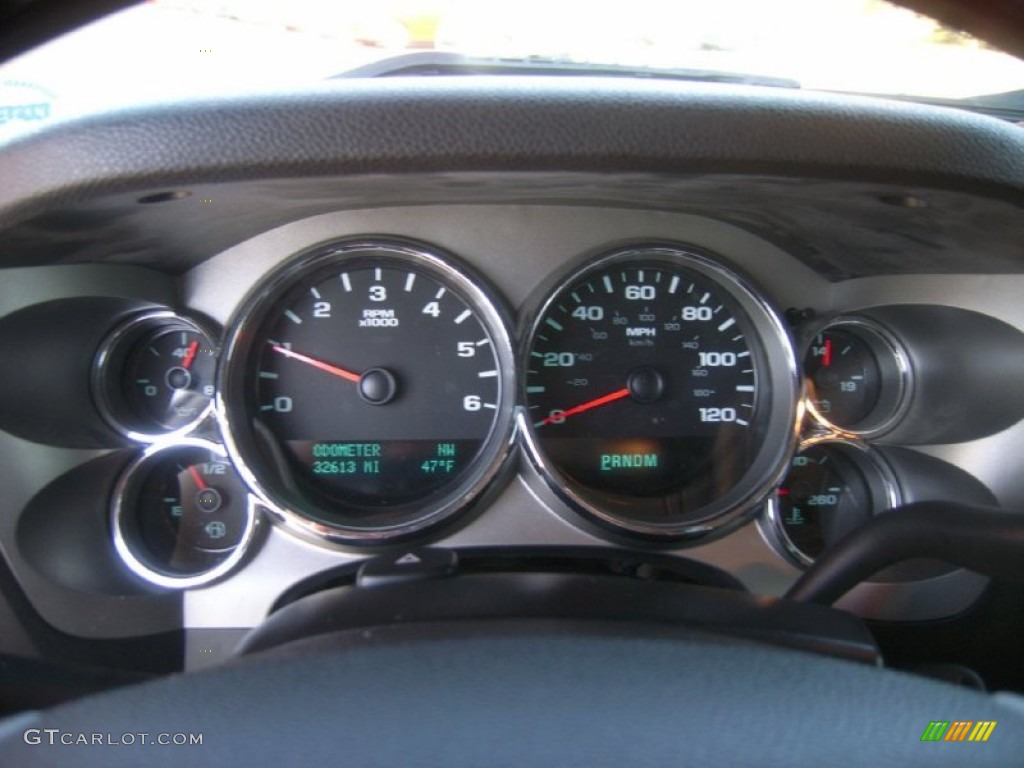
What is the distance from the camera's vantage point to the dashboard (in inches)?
80.9

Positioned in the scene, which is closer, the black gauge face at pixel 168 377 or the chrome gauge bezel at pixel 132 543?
the chrome gauge bezel at pixel 132 543

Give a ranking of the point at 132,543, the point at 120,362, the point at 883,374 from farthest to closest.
Answer: the point at 883,374 → the point at 120,362 → the point at 132,543

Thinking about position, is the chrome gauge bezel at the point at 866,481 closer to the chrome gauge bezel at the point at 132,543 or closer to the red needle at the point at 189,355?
the chrome gauge bezel at the point at 132,543

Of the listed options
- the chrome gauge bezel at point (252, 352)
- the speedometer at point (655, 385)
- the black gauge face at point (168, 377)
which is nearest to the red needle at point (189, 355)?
the black gauge face at point (168, 377)

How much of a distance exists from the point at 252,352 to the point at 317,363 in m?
0.17

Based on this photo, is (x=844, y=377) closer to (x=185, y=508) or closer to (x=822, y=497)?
(x=822, y=497)

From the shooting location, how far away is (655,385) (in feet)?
7.63

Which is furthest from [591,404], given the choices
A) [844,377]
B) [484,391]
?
[844,377]

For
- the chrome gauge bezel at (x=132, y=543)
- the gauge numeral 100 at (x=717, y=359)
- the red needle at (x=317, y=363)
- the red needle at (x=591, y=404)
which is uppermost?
the gauge numeral 100 at (x=717, y=359)

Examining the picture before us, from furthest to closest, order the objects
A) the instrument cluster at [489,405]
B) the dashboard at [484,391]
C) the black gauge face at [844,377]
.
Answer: the black gauge face at [844,377] → the instrument cluster at [489,405] → the dashboard at [484,391]

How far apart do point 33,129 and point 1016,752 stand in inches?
66.4

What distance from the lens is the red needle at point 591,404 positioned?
7.73 feet

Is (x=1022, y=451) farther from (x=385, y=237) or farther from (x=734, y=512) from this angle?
(x=385, y=237)

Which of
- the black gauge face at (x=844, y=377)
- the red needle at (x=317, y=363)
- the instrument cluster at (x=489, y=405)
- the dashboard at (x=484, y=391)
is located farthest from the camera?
the black gauge face at (x=844, y=377)
